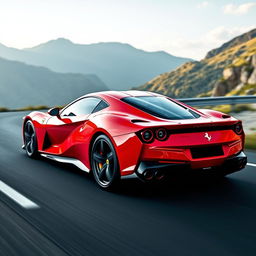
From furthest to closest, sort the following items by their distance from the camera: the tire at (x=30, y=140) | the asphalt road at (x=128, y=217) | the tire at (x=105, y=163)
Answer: the tire at (x=30, y=140) → the tire at (x=105, y=163) → the asphalt road at (x=128, y=217)

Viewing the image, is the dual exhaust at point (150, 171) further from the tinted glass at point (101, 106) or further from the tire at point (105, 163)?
the tinted glass at point (101, 106)

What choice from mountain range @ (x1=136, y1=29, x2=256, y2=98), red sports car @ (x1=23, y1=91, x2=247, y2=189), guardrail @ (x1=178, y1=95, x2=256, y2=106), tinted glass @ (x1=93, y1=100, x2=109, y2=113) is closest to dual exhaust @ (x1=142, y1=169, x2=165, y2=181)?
red sports car @ (x1=23, y1=91, x2=247, y2=189)

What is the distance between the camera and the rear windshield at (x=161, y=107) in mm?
5293

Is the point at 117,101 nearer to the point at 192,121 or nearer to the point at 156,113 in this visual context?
the point at 156,113

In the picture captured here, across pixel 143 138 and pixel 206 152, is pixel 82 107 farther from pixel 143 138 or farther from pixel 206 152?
pixel 206 152

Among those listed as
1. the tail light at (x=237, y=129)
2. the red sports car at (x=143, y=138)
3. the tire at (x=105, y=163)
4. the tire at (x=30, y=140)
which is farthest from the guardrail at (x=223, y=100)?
the tire at (x=105, y=163)

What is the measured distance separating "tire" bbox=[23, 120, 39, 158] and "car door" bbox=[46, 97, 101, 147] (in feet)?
1.79

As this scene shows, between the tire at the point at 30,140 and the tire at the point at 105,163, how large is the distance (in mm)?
2023

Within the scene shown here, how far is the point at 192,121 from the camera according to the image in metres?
5.04

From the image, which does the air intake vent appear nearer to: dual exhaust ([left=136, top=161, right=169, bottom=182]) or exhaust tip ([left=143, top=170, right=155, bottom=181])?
dual exhaust ([left=136, top=161, right=169, bottom=182])

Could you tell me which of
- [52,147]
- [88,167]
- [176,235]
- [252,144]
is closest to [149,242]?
[176,235]

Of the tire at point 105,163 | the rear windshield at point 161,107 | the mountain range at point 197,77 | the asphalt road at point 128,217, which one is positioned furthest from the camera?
the mountain range at point 197,77

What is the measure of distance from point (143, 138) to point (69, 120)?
175 cm

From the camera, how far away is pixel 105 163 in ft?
17.5
